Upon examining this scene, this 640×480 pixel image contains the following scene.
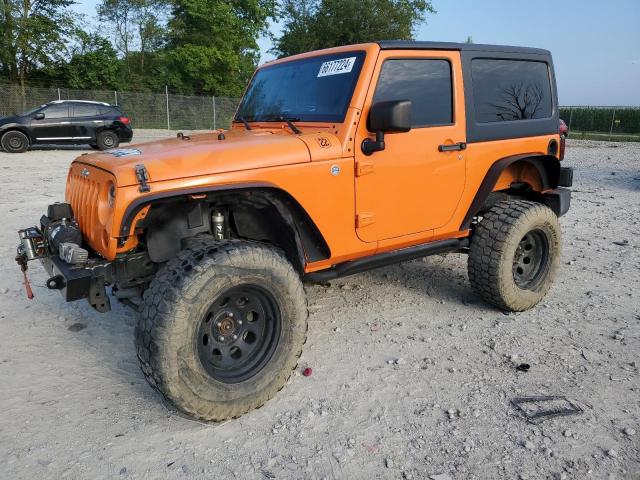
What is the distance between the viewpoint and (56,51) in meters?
30.6

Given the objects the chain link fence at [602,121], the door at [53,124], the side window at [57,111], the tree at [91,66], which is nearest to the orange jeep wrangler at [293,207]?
the door at [53,124]

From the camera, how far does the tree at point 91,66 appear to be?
31.0m

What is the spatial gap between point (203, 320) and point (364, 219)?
1.26m

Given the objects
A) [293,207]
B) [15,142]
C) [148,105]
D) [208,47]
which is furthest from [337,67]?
[208,47]

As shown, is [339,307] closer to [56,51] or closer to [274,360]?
[274,360]

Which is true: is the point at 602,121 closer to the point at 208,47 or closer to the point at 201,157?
the point at 208,47

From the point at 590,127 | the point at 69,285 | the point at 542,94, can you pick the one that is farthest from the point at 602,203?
the point at 590,127

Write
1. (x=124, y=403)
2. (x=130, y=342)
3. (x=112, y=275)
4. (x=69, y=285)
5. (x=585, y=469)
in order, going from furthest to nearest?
(x=130, y=342), (x=124, y=403), (x=112, y=275), (x=69, y=285), (x=585, y=469)

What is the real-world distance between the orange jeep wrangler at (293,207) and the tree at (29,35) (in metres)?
31.0

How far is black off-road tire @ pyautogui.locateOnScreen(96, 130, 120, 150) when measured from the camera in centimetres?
1590

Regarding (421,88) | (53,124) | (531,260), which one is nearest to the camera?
(421,88)

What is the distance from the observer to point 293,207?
10.3 ft

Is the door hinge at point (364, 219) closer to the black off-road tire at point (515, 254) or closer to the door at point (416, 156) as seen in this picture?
the door at point (416, 156)

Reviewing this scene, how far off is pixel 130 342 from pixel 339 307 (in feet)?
5.68
